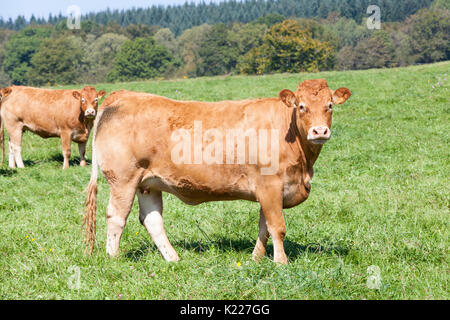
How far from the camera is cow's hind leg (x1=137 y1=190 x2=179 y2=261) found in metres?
5.14

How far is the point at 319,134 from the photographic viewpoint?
13.7 feet

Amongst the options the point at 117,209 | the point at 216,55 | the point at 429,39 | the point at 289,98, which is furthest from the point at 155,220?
the point at 216,55

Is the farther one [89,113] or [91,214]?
[89,113]

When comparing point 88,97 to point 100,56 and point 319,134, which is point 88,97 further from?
point 100,56

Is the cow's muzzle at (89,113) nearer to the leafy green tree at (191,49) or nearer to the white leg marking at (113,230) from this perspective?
the white leg marking at (113,230)

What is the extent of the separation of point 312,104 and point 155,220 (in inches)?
87.7

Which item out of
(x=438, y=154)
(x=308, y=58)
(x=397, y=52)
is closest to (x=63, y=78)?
(x=308, y=58)

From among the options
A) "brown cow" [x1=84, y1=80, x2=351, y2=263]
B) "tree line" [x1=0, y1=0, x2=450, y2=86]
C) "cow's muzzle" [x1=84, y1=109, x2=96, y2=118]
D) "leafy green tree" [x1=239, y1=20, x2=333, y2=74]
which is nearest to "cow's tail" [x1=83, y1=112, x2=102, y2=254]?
"brown cow" [x1=84, y1=80, x2=351, y2=263]

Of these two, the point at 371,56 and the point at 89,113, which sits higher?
the point at 371,56

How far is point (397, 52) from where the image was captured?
8494cm

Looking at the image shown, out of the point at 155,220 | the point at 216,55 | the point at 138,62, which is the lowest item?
the point at 155,220

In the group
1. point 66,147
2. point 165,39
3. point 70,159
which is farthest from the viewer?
point 165,39

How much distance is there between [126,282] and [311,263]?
1.82m
